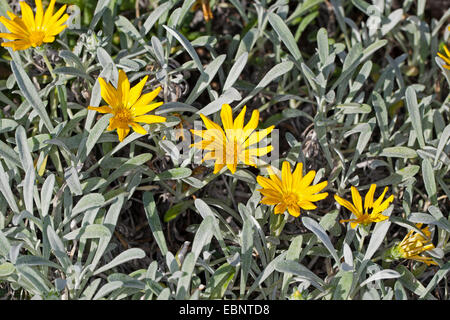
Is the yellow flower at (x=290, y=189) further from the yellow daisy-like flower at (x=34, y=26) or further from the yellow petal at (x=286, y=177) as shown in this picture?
the yellow daisy-like flower at (x=34, y=26)

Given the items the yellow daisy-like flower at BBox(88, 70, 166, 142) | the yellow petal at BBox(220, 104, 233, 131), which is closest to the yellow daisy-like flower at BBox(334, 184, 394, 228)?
the yellow petal at BBox(220, 104, 233, 131)

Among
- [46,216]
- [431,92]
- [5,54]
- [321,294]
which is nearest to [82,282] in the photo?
[46,216]

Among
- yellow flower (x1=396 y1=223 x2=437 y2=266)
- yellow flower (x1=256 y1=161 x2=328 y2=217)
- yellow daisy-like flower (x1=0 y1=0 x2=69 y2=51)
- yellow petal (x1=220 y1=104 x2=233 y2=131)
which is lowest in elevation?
yellow flower (x1=396 y1=223 x2=437 y2=266)

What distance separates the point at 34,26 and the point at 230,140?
0.82 m

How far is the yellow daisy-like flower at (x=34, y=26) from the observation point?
194cm

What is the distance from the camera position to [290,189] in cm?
193

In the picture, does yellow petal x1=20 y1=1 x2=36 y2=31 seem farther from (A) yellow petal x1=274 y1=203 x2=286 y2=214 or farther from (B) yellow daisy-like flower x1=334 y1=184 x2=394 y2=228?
(B) yellow daisy-like flower x1=334 y1=184 x2=394 y2=228

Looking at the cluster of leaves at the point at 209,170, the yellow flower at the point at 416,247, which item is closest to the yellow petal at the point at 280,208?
the cluster of leaves at the point at 209,170

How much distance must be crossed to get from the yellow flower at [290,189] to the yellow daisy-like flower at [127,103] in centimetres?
42

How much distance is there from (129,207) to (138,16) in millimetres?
835

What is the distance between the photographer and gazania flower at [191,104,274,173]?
1.89m

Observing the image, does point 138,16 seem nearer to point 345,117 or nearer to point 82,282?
point 345,117

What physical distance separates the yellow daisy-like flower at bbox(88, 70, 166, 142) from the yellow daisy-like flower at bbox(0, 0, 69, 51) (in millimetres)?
276

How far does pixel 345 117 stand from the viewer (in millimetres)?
2473
